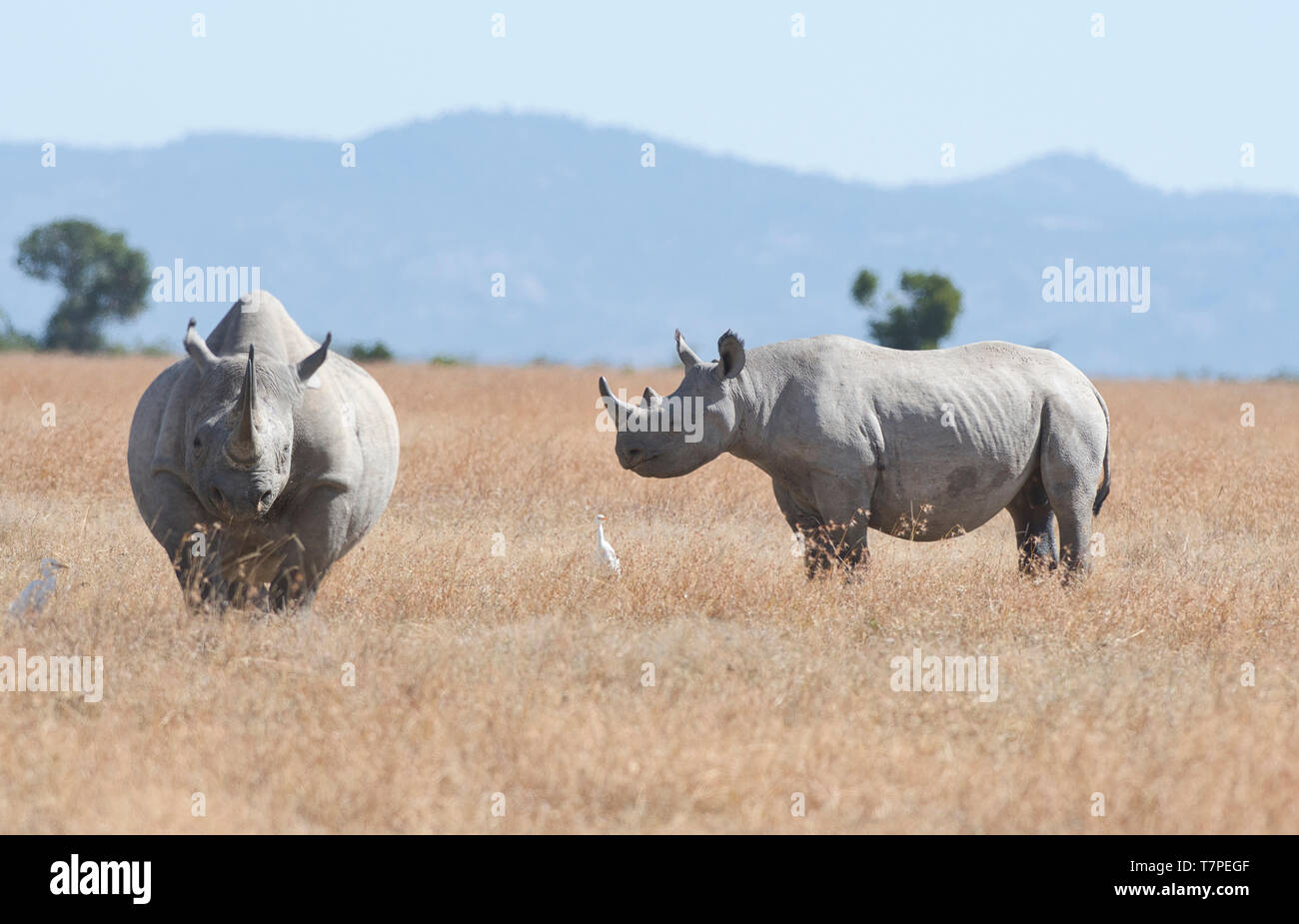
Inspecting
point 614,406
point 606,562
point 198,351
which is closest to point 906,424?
point 614,406

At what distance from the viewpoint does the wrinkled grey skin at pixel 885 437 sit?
27.3 ft

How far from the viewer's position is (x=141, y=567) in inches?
337

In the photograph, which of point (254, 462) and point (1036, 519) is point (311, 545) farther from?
point (1036, 519)

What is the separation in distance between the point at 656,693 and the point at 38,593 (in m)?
3.24

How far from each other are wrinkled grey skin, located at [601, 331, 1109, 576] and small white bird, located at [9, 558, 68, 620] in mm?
3054

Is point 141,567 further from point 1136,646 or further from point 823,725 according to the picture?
point 1136,646

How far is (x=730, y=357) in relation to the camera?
8.34 metres

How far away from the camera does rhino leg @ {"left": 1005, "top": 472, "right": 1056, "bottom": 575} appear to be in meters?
9.25

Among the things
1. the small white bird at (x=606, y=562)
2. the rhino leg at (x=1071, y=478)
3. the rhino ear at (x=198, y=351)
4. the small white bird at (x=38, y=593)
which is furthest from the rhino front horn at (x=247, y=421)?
the rhino leg at (x=1071, y=478)

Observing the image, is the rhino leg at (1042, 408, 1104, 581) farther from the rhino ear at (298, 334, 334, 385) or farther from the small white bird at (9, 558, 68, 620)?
the small white bird at (9, 558, 68, 620)

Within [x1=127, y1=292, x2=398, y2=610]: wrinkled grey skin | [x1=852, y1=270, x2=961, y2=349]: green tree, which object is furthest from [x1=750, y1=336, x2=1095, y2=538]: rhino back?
[x1=852, y1=270, x2=961, y2=349]: green tree

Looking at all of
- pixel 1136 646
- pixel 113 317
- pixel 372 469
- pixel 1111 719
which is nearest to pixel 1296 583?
pixel 1136 646

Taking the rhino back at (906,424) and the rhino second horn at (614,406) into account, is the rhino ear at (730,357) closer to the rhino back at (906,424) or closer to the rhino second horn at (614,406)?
the rhino back at (906,424)

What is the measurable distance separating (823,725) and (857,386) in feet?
10.4
